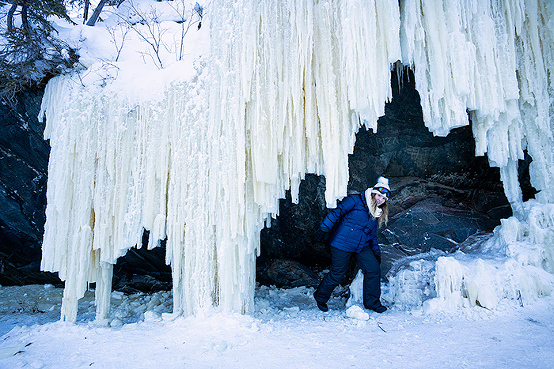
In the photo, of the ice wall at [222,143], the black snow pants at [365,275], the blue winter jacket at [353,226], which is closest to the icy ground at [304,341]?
the black snow pants at [365,275]

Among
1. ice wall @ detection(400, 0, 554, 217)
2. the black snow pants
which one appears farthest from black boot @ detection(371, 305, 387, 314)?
ice wall @ detection(400, 0, 554, 217)

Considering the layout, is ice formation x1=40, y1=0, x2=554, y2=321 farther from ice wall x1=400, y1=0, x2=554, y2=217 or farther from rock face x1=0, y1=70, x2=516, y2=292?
rock face x1=0, y1=70, x2=516, y2=292

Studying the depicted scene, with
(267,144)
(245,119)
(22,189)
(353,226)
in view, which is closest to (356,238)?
(353,226)

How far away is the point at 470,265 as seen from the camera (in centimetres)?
407

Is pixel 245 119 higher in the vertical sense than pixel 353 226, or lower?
higher

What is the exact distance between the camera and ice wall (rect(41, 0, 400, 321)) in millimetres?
3975

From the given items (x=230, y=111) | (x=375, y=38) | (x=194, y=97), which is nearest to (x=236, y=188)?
(x=230, y=111)

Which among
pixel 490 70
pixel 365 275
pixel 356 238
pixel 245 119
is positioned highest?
pixel 490 70

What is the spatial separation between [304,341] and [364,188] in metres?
3.81

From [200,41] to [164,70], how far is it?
25.8 inches

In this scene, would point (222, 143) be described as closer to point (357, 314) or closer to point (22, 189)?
point (357, 314)

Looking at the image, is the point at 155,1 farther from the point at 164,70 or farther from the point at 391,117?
the point at 391,117

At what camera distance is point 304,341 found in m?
3.35

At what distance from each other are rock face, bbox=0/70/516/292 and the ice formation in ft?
5.34
